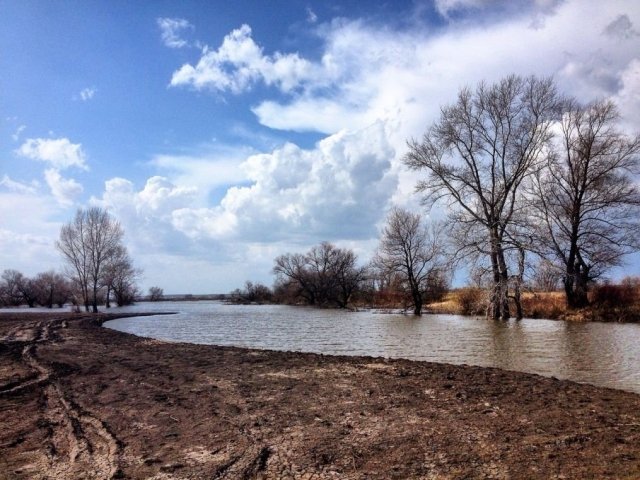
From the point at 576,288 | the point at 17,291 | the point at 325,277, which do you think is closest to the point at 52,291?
the point at 17,291

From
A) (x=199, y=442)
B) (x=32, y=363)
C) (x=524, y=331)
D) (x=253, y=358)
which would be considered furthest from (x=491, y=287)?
(x=199, y=442)

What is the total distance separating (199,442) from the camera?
229 inches

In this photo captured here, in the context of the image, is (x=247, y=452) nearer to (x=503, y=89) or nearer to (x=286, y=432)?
(x=286, y=432)

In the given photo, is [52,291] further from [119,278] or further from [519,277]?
[519,277]

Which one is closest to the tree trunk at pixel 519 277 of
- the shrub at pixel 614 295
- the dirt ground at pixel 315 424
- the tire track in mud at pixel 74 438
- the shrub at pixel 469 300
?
the shrub at pixel 614 295

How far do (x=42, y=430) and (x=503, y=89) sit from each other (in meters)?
31.6

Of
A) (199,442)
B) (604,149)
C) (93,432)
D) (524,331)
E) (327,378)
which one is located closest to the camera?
(199,442)

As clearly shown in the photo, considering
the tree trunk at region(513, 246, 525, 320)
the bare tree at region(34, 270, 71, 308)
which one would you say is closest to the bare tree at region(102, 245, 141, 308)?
the bare tree at region(34, 270, 71, 308)

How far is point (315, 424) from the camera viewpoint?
21.1 ft

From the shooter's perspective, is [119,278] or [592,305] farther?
[119,278]

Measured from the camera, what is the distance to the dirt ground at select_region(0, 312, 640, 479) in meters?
4.85

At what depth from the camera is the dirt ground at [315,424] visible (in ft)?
15.9

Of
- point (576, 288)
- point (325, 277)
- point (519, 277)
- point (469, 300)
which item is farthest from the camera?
point (325, 277)

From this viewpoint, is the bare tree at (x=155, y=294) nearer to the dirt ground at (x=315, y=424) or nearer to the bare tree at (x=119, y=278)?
the bare tree at (x=119, y=278)
